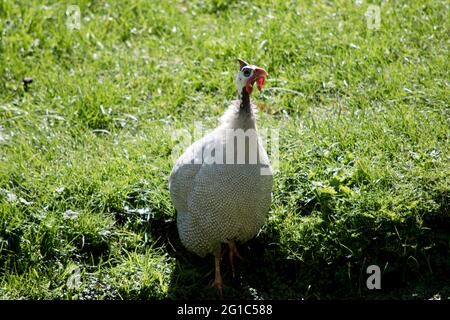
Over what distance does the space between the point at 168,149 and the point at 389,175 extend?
146 cm

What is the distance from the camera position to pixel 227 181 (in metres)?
3.82

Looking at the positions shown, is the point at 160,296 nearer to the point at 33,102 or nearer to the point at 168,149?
the point at 168,149

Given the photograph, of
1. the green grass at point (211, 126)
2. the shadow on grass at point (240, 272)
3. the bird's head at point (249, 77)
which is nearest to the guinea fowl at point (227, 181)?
the bird's head at point (249, 77)

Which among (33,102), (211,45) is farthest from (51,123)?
(211,45)

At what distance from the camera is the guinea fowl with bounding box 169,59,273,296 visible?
380 centimetres

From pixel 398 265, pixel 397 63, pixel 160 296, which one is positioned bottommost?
pixel 160 296

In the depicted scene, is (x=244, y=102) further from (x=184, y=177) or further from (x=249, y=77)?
(x=184, y=177)

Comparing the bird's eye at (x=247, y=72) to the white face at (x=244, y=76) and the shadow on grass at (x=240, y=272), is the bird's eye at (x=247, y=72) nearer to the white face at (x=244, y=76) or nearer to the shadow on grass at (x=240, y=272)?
the white face at (x=244, y=76)

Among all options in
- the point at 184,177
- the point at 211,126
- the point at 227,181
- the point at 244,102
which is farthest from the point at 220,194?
the point at 211,126

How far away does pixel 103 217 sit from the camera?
14.4ft

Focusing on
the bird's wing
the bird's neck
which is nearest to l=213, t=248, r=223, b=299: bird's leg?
the bird's wing

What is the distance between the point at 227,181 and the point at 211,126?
4.23 feet

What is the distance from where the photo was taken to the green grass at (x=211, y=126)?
13.4 ft
